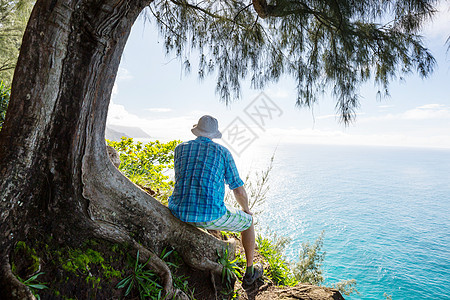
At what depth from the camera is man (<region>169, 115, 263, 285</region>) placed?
1.88 metres

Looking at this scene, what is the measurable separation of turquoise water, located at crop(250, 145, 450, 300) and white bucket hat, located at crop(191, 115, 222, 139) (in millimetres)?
6801

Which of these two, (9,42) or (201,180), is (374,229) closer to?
(201,180)

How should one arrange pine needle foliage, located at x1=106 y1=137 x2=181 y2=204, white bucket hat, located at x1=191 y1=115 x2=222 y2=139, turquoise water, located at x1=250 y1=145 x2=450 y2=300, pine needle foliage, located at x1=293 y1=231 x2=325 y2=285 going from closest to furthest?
white bucket hat, located at x1=191 y1=115 x2=222 y2=139, pine needle foliage, located at x1=106 y1=137 x2=181 y2=204, pine needle foliage, located at x1=293 y1=231 x2=325 y2=285, turquoise water, located at x1=250 y1=145 x2=450 y2=300

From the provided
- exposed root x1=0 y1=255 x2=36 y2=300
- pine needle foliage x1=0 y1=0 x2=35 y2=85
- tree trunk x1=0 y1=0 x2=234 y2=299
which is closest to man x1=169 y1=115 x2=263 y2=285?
tree trunk x1=0 y1=0 x2=234 y2=299

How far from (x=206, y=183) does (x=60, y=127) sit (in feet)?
3.27

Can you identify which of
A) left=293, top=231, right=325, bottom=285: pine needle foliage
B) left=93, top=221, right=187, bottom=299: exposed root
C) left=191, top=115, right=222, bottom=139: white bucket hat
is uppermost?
left=191, top=115, right=222, bottom=139: white bucket hat

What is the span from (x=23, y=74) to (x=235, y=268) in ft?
7.13

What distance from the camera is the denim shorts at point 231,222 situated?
1.92 meters

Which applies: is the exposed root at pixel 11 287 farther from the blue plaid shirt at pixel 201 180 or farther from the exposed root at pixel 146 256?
the blue plaid shirt at pixel 201 180

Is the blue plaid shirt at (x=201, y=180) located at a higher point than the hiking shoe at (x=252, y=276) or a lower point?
higher

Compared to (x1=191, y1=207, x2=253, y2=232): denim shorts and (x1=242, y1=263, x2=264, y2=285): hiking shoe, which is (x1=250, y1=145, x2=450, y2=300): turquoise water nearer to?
(x1=242, y1=263, x2=264, y2=285): hiking shoe

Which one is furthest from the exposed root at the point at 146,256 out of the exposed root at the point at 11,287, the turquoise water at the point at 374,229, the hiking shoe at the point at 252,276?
the turquoise water at the point at 374,229

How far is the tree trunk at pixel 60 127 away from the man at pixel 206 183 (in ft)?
1.64

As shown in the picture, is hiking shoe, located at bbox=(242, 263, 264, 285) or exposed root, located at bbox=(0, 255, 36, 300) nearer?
exposed root, located at bbox=(0, 255, 36, 300)
